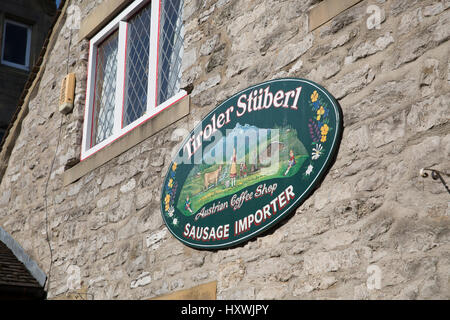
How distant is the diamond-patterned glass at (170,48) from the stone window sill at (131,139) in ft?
1.13

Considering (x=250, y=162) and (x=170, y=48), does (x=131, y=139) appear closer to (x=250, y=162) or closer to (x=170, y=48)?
(x=170, y=48)

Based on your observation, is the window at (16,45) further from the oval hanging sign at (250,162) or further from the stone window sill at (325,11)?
the stone window sill at (325,11)

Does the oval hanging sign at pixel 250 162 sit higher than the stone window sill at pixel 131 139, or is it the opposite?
the stone window sill at pixel 131 139

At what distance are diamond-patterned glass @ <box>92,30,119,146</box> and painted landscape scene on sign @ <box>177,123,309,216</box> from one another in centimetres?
225

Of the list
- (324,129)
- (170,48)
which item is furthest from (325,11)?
(170,48)

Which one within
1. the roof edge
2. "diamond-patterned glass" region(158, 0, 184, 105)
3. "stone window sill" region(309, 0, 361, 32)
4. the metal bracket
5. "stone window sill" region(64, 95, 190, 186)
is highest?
"diamond-patterned glass" region(158, 0, 184, 105)

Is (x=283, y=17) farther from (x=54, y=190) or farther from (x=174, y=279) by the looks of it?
(x=54, y=190)

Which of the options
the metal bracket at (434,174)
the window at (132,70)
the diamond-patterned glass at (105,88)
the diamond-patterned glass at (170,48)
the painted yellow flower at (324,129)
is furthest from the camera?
the diamond-patterned glass at (105,88)

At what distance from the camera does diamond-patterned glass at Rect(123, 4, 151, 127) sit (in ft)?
24.8

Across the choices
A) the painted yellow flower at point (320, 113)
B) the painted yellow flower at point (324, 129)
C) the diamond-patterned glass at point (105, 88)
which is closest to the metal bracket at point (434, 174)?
the painted yellow flower at point (324, 129)

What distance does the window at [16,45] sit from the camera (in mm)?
17500

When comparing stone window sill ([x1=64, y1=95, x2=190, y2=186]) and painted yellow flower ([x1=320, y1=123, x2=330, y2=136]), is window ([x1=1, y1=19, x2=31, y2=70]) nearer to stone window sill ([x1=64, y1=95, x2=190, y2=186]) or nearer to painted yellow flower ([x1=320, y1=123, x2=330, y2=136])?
stone window sill ([x1=64, y1=95, x2=190, y2=186])

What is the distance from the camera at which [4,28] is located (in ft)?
57.1

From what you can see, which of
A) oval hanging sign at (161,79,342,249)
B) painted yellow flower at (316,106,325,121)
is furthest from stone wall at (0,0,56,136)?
painted yellow flower at (316,106,325,121)
